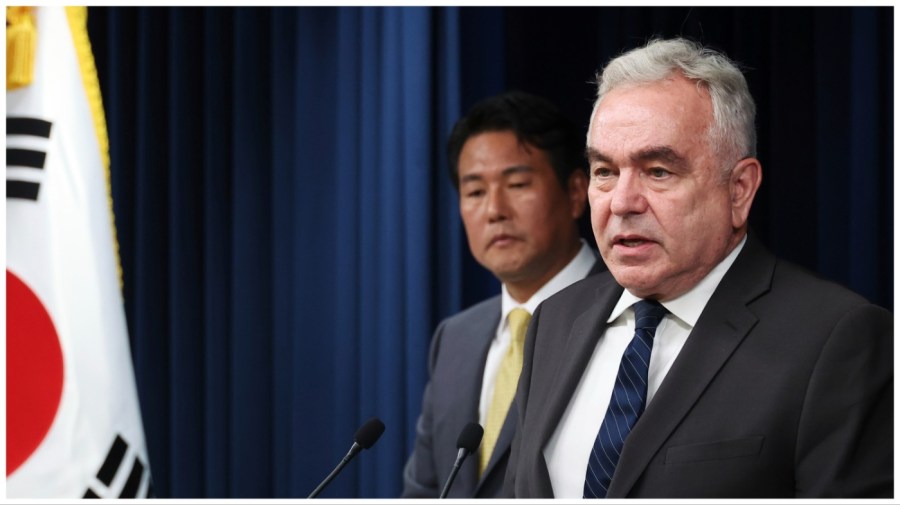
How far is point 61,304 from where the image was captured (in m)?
2.44

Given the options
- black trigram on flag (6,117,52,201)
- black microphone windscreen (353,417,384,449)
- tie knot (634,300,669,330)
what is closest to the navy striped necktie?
tie knot (634,300,669,330)

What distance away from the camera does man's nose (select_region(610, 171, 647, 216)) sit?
1560 millimetres

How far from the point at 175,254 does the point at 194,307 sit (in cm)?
18

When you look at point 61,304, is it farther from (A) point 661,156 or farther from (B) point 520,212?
(A) point 661,156

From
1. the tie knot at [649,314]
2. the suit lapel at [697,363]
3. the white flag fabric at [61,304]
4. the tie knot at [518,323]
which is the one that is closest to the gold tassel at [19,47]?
the white flag fabric at [61,304]

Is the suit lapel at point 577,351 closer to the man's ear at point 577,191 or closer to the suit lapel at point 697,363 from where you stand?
the suit lapel at point 697,363

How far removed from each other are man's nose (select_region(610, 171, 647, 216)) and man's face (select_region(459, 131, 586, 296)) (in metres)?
0.78

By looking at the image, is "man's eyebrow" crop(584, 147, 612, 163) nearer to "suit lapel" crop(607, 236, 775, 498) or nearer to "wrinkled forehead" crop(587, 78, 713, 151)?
"wrinkled forehead" crop(587, 78, 713, 151)

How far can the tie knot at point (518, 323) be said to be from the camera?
7.50 ft

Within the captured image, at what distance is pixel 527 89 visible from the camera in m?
2.86

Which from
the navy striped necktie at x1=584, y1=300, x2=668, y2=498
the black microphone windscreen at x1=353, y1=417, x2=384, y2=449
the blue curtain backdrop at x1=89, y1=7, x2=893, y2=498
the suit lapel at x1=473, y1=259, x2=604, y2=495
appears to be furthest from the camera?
the blue curtain backdrop at x1=89, y1=7, x2=893, y2=498

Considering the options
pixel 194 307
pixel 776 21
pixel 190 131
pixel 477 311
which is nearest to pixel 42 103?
pixel 190 131

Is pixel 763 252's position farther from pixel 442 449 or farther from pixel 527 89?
pixel 527 89

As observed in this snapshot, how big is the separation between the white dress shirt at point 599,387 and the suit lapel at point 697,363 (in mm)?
42
